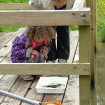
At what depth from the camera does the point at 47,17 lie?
285 centimetres

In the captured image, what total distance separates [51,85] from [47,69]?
1.10 metres

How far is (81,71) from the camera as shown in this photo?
3.05 metres

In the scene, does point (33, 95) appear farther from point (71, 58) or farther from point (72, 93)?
point (71, 58)

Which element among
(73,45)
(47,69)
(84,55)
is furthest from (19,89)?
(73,45)

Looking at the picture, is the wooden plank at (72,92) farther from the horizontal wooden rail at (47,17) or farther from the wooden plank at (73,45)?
the horizontal wooden rail at (47,17)

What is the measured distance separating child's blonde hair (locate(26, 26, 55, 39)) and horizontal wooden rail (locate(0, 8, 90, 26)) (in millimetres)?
1045

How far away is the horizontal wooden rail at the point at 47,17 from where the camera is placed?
2830 mm

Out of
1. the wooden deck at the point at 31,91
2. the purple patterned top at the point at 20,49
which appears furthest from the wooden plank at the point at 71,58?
the purple patterned top at the point at 20,49

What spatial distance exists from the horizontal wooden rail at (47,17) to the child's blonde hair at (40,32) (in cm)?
Answer: 104

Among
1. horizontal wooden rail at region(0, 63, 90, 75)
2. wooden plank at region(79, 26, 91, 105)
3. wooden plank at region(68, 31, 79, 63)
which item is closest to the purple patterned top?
wooden plank at region(68, 31, 79, 63)

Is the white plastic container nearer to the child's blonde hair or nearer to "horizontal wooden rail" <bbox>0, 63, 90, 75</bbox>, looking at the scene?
the child's blonde hair

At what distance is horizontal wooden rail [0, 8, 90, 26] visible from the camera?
2.83 metres

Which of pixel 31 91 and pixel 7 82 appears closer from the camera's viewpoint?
pixel 31 91

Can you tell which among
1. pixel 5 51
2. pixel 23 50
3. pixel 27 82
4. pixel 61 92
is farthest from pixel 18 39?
pixel 5 51
